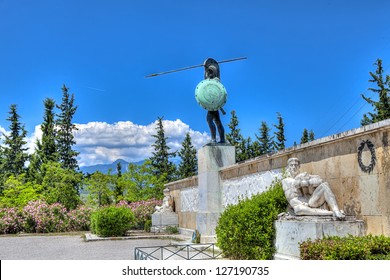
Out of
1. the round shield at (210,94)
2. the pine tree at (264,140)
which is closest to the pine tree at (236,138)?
the pine tree at (264,140)

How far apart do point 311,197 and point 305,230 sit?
25.9 inches

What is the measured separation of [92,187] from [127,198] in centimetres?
288

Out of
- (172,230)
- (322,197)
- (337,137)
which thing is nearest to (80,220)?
(172,230)

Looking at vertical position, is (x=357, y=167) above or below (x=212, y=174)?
below

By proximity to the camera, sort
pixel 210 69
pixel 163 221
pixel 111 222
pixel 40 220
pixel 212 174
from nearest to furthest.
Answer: pixel 210 69
pixel 212 174
pixel 111 222
pixel 163 221
pixel 40 220

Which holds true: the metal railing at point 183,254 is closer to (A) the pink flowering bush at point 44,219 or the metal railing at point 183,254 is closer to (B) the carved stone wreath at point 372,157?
(B) the carved stone wreath at point 372,157

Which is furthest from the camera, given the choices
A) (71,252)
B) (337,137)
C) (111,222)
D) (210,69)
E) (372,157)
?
(111,222)

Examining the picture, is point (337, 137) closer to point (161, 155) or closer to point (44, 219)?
point (44, 219)

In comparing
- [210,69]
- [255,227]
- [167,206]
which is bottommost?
[255,227]

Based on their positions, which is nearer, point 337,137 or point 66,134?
point 337,137

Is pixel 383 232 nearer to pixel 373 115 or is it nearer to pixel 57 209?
pixel 373 115

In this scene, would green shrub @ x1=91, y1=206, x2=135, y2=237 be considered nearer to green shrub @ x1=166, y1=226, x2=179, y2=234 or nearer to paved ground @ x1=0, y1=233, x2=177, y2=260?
paved ground @ x1=0, y1=233, x2=177, y2=260

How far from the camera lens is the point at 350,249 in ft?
20.1

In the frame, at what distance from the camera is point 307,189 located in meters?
8.08
